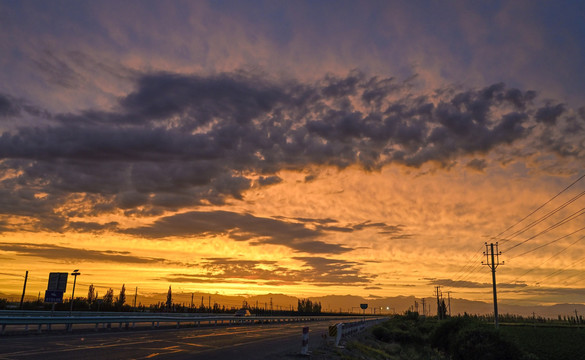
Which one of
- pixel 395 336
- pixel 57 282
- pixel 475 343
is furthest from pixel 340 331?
pixel 395 336

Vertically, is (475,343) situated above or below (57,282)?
below

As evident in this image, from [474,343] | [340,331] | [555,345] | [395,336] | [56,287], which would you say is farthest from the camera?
[395,336]

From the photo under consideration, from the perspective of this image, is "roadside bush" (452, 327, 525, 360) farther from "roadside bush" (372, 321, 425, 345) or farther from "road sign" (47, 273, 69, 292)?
"road sign" (47, 273, 69, 292)

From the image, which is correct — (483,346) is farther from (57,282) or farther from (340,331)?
(57,282)

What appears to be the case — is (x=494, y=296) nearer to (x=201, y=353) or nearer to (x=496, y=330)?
(x=496, y=330)

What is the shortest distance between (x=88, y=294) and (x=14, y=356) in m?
152

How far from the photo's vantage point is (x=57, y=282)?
4109 cm

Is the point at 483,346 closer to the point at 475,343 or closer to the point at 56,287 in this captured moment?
the point at 475,343

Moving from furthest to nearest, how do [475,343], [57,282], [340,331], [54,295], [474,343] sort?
[474,343] < [475,343] < [57,282] < [54,295] < [340,331]

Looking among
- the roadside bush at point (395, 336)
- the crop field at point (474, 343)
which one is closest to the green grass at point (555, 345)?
the crop field at point (474, 343)

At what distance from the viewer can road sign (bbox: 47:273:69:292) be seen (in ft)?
134

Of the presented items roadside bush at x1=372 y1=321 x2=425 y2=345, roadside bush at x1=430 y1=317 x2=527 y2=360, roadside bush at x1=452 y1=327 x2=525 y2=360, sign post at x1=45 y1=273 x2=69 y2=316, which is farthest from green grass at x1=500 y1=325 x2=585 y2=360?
sign post at x1=45 y1=273 x2=69 y2=316

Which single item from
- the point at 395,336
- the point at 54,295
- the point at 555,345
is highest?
the point at 54,295

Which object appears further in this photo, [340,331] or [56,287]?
[56,287]
